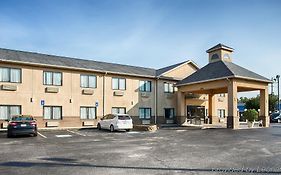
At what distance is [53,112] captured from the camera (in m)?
24.2

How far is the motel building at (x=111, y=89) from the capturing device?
74.9 ft

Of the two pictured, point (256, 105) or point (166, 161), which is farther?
point (256, 105)

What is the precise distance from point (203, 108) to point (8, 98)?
2304 cm

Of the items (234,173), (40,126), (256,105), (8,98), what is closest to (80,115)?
(40,126)

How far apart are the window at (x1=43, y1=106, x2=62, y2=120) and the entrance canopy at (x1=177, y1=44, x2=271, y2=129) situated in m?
13.3

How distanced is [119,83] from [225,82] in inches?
418

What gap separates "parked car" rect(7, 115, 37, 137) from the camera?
1742cm

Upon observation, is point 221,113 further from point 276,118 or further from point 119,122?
point 119,122

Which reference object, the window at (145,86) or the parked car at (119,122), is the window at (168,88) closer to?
the window at (145,86)

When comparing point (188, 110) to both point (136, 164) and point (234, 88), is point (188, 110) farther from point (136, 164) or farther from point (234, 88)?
point (136, 164)

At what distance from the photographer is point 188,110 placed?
33.3 m

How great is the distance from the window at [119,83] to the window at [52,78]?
18.4 feet

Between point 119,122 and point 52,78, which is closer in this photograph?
point 119,122

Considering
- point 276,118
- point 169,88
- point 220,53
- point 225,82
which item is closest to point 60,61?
point 169,88
